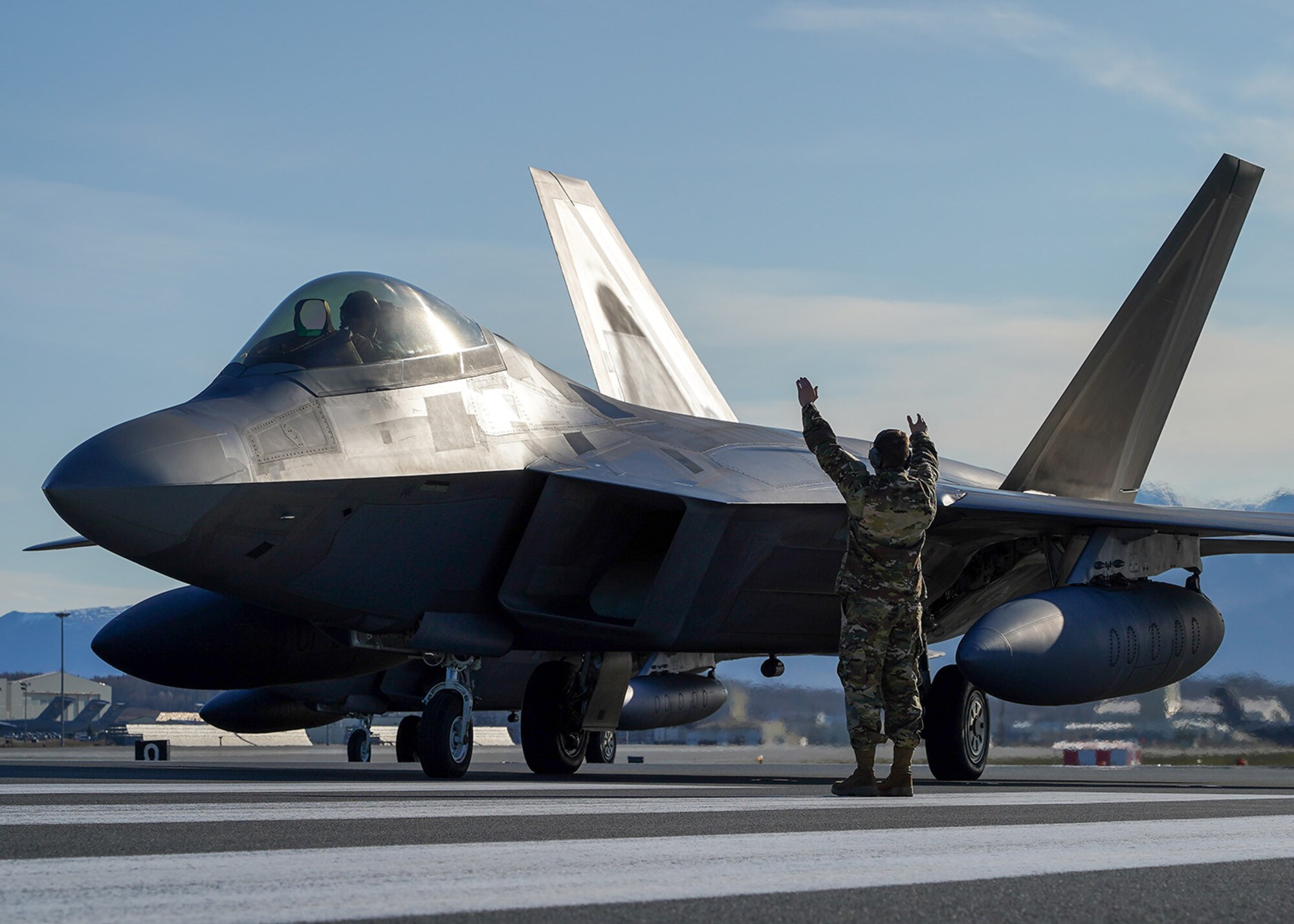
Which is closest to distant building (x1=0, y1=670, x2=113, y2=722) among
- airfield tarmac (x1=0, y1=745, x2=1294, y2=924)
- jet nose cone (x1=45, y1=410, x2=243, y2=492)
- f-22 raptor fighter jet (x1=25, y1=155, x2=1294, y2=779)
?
f-22 raptor fighter jet (x1=25, y1=155, x2=1294, y2=779)

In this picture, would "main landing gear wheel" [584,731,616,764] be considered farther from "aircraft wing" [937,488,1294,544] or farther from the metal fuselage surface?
"aircraft wing" [937,488,1294,544]

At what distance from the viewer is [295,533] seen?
26.0 feet

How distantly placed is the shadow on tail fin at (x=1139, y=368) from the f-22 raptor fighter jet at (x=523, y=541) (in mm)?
103

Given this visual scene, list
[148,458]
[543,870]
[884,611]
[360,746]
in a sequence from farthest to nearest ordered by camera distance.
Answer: [360,746] < [148,458] < [884,611] < [543,870]

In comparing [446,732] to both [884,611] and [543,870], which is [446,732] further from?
[543,870]

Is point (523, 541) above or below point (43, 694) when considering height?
above

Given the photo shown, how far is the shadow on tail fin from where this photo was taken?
477 inches

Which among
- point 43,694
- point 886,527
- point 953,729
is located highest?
point 886,527

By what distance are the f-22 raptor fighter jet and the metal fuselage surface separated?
2 centimetres

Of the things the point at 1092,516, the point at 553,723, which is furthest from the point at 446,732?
the point at 1092,516

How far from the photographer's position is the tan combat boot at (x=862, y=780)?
6426mm

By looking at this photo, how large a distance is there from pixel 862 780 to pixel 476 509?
3.26 m

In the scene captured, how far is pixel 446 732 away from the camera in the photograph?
830 centimetres

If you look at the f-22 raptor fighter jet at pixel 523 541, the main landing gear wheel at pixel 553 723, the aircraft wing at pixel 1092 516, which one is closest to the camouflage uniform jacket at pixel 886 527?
the f-22 raptor fighter jet at pixel 523 541
